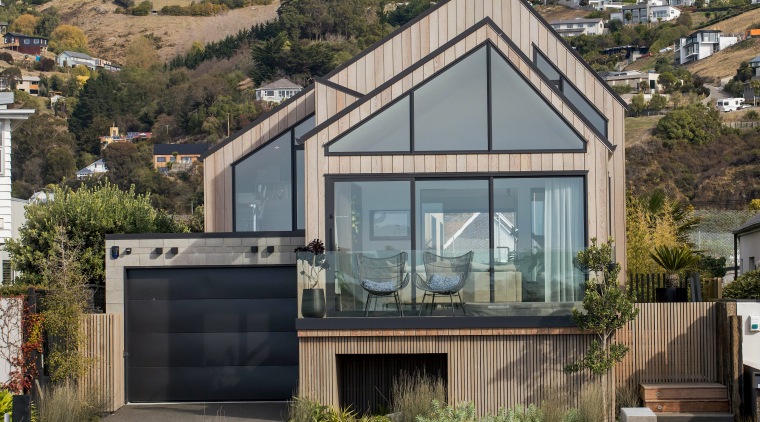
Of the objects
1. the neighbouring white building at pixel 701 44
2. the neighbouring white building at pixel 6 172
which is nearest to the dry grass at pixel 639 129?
the neighbouring white building at pixel 701 44

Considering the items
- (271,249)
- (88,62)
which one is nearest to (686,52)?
(88,62)

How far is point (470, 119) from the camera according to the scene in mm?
19141

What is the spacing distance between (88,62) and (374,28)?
149 feet

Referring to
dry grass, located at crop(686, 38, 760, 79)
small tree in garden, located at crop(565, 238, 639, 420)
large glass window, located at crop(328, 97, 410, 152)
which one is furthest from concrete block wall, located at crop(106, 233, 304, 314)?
dry grass, located at crop(686, 38, 760, 79)

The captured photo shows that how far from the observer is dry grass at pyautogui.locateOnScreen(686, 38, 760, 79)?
428ft

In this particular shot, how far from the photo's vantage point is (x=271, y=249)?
68.5ft

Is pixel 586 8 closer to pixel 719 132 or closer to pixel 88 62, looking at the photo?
pixel 88 62

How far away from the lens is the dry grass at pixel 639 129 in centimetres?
9053

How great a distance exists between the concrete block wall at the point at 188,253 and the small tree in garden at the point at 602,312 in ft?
18.3

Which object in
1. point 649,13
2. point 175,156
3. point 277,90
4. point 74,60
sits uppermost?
point 649,13

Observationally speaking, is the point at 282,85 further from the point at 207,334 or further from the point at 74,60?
the point at 207,334

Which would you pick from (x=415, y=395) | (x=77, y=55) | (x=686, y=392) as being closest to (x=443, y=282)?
(x=415, y=395)

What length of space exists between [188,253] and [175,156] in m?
82.7

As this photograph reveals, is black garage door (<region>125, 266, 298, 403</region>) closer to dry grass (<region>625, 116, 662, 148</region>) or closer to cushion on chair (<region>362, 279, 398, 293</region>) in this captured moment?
cushion on chair (<region>362, 279, 398, 293</region>)
